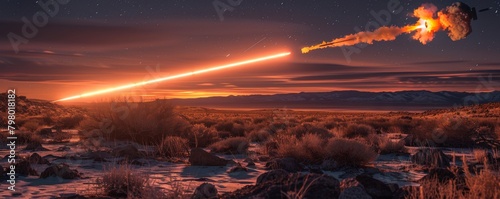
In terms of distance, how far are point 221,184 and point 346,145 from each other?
452 centimetres

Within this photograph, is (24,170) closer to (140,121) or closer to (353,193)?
(353,193)

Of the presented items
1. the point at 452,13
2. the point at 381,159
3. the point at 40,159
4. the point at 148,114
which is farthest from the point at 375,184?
the point at 148,114

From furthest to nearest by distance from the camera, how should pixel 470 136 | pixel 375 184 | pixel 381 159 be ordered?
pixel 470 136 < pixel 381 159 < pixel 375 184

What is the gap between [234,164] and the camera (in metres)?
14.3

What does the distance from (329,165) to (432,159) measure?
290 cm

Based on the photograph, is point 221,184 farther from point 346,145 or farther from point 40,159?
point 40,159

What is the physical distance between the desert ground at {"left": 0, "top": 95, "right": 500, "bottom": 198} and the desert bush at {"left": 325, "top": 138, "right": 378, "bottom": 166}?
3 centimetres

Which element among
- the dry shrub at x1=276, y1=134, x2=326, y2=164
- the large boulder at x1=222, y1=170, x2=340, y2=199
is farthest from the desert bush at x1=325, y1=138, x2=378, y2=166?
the large boulder at x1=222, y1=170, x2=340, y2=199

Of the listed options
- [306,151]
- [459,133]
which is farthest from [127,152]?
[459,133]

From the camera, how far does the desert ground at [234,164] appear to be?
25.4 feet

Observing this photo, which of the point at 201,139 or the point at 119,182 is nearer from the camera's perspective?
the point at 119,182

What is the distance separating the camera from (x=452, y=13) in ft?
56.0

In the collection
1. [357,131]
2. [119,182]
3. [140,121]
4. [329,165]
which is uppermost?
[140,121]

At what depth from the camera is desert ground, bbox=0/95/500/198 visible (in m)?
7.75
